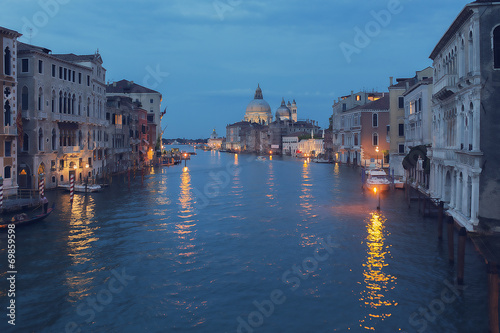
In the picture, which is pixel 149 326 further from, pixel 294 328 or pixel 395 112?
pixel 395 112

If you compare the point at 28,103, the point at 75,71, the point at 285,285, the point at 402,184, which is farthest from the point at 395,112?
the point at 285,285

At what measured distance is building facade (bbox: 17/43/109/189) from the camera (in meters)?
33.5

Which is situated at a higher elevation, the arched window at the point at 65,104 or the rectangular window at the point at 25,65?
the rectangular window at the point at 25,65

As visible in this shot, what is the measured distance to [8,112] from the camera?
94.5 feet

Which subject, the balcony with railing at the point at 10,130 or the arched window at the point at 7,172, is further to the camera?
the arched window at the point at 7,172

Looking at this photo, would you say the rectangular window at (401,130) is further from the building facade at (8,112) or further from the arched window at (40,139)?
the building facade at (8,112)

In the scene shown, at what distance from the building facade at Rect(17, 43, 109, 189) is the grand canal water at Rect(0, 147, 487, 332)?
8.36 meters

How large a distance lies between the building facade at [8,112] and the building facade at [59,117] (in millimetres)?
3980

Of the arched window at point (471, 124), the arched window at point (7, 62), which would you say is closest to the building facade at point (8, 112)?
the arched window at point (7, 62)

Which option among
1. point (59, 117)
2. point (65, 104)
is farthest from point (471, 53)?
point (65, 104)

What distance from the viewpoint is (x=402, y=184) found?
128ft

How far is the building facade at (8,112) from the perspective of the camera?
92.1ft

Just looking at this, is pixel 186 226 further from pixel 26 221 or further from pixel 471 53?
pixel 471 53

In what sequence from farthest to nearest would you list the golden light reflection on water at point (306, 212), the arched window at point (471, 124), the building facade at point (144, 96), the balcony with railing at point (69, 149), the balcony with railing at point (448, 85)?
the building facade at point (144, 96)
the balcony with railing at point (69, 149)
the balcony with railing at point (448, 85)
the golden light reflection on water at point (306, 212)
the arched window at point (471, 124)
